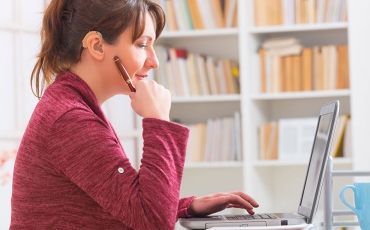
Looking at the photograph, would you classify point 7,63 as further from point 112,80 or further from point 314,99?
point 314,99

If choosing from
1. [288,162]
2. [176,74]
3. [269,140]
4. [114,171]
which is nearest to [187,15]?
[176,74]

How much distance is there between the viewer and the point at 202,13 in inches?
138

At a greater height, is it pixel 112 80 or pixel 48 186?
pixel 112 80

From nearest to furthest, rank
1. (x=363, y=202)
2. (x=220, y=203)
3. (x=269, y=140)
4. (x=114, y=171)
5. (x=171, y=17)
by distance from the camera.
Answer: (x=363, y=202) < (x=114, y=171) < (x=220, y=203) < (x=269, y=140) < (x=171, y=17)

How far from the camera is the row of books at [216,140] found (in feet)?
11.4

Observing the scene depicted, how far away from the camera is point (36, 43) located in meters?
2.84

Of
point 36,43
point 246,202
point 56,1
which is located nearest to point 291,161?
point 36,43

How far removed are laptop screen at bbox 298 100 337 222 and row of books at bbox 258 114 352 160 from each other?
185 centimetres

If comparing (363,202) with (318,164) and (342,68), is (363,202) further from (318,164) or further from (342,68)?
(342,68)

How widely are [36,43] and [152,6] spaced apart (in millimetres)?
1467

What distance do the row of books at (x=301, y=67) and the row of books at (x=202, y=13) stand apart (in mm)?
267

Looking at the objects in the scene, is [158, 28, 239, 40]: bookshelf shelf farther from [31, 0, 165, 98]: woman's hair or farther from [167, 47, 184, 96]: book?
[31, 0, 165, 98]: woman's hair

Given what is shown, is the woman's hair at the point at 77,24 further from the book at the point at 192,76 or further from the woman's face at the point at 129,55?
the book at the point at 192,76

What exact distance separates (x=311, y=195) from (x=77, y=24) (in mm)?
646
